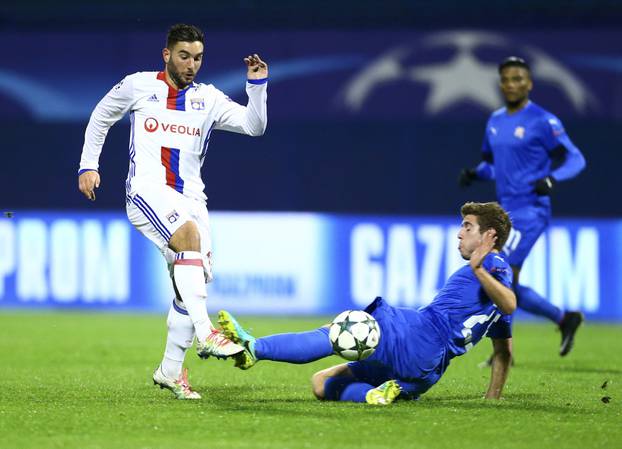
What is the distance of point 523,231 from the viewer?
28.2 ft

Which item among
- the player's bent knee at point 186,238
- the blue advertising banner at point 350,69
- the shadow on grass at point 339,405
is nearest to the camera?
the shadow on grass at point 339,405

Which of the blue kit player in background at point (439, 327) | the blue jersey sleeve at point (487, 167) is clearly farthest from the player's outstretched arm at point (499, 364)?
the blue jersey sleeve at point (487, 167)

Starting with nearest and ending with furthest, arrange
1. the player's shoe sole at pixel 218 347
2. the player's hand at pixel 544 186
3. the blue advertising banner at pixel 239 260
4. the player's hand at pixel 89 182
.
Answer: the player's shoe sole at pixel 218 347
the player's hand at pixel 89 182
the player's hand at pixel 544 186
the blue advertising banner at pixel 239 260

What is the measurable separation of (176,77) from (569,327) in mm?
4057

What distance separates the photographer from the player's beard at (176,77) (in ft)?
20.2

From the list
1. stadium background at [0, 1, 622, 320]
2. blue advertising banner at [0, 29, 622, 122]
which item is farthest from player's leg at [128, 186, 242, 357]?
blue advertising banner at [0, 29, 622, 122]

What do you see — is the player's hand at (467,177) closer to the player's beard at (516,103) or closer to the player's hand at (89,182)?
the player's beard at (516,103)

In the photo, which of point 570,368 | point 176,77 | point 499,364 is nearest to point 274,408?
point 499,364

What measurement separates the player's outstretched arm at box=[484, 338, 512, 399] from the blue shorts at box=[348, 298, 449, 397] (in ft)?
1.09

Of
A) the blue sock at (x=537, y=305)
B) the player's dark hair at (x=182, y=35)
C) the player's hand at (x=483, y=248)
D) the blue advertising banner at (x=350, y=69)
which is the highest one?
the blue advertising banner at (x=350, y=69)

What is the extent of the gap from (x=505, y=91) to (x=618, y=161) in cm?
591

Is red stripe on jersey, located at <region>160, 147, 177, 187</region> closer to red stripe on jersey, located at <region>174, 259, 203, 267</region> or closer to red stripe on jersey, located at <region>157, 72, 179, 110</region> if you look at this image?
red stripe on jersey, located at <region>157, 72, 179, 110</region>

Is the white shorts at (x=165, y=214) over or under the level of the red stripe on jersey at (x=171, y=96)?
under

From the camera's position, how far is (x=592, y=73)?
14492 mm
